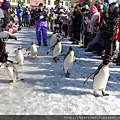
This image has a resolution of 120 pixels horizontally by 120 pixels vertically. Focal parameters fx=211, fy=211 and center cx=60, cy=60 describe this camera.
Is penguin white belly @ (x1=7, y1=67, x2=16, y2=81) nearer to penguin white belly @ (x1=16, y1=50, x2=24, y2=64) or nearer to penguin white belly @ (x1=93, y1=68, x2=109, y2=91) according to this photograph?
penguin white belly @ (x1=16, y1=50, x2=24, y2=64)

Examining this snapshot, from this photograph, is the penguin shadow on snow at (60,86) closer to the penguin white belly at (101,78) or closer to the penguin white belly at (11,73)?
the penguin white belly at (101,78)

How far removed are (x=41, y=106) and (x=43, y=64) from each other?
2.49 m

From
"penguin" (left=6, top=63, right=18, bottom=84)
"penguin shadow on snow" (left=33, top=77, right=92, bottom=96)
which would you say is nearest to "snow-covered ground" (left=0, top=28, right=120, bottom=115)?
"penguin shadow on snow" (left=33, top=77, right=92, bottom=96)

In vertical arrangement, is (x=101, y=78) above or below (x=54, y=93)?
above

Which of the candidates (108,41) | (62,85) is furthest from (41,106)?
(108,41)

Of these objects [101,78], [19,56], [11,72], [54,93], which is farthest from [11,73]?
[101,78]

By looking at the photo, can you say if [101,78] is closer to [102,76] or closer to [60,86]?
[102,76]

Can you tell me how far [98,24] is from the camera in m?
6.41

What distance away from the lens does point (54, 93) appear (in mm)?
3801

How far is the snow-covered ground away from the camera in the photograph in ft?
10.4

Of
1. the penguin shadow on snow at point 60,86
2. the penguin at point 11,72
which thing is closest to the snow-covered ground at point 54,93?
the penguin shadow on snow at point 60,86

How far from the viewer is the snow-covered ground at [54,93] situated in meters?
3.18

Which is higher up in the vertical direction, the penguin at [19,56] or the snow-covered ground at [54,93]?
the penguin at [19,56]

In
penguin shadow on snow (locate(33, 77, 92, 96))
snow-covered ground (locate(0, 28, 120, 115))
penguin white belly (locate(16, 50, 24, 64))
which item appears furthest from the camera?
penguin white belly (locate(16, 50, 24, 64))
